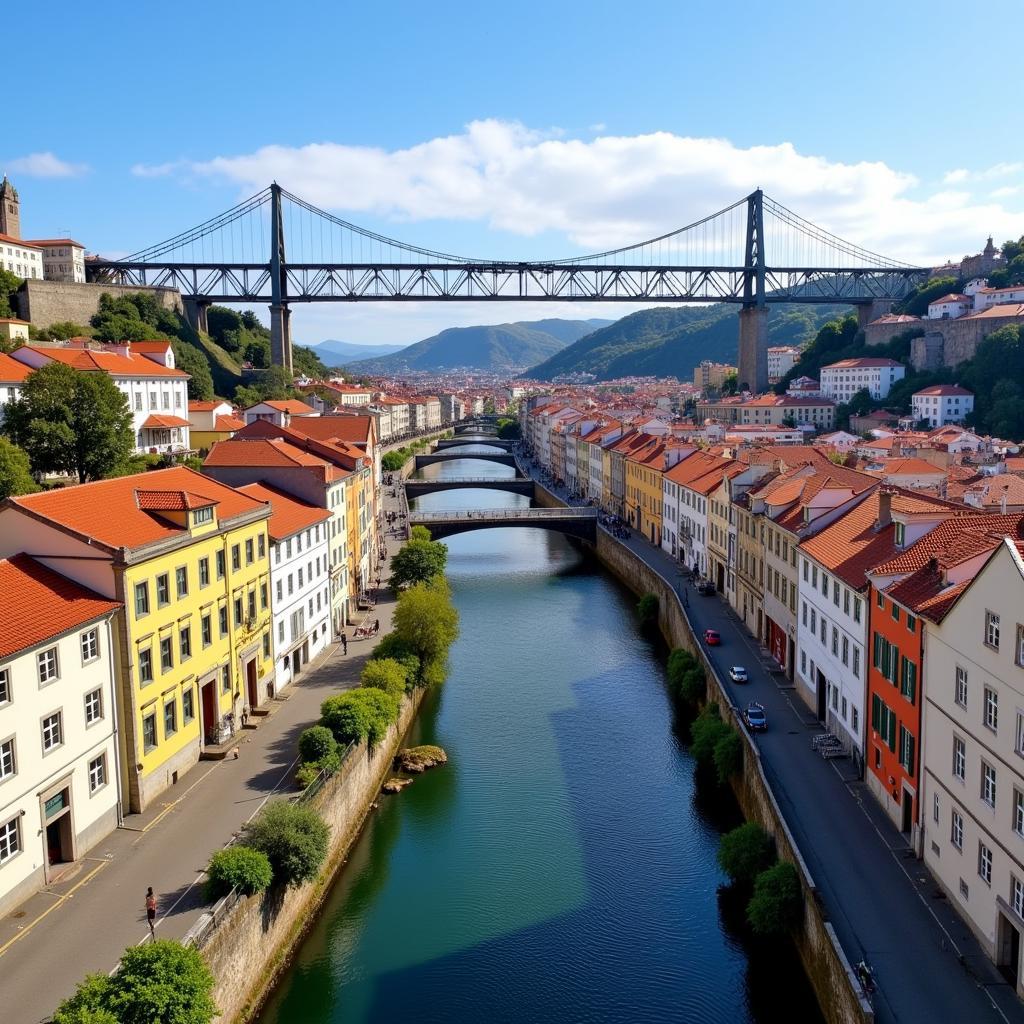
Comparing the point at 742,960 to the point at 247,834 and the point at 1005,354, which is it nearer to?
the point at 247,834

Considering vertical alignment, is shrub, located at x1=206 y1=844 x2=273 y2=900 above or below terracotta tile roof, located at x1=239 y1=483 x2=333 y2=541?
below

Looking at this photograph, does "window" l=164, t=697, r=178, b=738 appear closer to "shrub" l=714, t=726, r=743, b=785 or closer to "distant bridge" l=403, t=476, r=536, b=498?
"shrub" l=714, t=726, r=743, b=785

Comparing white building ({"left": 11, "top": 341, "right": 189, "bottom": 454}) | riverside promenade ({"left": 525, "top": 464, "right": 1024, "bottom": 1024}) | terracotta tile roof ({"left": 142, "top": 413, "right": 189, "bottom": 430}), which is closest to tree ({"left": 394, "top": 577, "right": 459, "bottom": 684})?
riverside promenade ({"left": 525, "top": 464, "right": 1024, "bottom": 1024})

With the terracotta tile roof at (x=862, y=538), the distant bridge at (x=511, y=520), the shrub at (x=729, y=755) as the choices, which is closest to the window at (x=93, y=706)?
the shrub at (x=729, y=755)

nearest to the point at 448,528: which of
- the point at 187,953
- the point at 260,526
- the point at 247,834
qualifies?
the point at 260,526

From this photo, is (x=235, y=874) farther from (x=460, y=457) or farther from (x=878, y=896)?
(x=460, y=457)

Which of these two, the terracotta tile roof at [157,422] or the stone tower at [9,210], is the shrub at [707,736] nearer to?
the terracotta tile roof at [157,422]

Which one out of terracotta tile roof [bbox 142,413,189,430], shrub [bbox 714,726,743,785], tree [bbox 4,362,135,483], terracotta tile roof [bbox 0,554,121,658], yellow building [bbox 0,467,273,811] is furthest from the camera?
terracotta tile roof [bbox 142,413,189,430]
